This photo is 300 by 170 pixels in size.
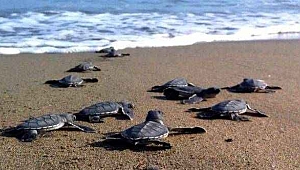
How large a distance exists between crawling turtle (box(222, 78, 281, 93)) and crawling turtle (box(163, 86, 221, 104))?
→ 427mm

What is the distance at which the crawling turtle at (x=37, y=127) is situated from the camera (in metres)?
4.18

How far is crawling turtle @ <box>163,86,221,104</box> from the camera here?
539cm

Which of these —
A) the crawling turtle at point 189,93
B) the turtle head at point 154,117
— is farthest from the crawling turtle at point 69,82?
the turtle head at point 154,117

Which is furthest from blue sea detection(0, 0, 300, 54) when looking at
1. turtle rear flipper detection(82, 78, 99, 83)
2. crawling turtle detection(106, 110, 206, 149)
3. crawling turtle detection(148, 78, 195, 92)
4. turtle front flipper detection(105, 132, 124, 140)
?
crawling turtle detection(106, 110, 206, 149)

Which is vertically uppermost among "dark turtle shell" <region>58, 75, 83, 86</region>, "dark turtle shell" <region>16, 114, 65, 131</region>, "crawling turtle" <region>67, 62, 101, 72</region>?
"dark turtle shell" <region>16, 114, 65, 131</region>

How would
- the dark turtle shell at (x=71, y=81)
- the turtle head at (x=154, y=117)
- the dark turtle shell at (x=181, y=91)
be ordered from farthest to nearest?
the dark turtle shell at (x=71, y=81)
the dark turtle shell at (x=181, y=91)
the turtle head at (x=154, y=117)

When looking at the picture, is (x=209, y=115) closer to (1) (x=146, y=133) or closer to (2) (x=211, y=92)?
(2) (x=211, y=92)

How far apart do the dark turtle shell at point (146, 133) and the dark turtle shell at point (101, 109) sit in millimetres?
770

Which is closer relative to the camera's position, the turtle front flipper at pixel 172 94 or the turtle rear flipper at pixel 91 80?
the turtle front flipper at pixel 172 94

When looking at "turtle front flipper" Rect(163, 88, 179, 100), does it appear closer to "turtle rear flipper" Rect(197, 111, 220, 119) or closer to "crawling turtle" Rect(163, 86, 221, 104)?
"crawling turtle" Rect(163, 86, 221, 104)

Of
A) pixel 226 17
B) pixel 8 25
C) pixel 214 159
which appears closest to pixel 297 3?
pixel 226 17

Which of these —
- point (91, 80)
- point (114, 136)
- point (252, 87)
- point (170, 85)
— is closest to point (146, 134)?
point (114, 136)

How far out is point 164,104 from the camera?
5371 millimetres

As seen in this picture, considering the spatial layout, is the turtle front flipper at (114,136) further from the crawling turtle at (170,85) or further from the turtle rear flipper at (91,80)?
the turtle rear flipper at (91,80)
